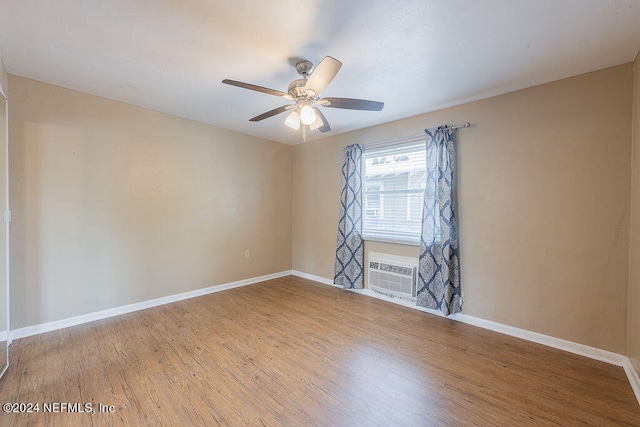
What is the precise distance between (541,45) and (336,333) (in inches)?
122

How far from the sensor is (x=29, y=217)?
2578mm

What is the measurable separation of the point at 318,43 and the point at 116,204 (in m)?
2.96

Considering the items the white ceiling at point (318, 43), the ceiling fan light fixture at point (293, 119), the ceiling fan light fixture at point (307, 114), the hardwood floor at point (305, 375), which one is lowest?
the hardwood floor at point (305, 375)

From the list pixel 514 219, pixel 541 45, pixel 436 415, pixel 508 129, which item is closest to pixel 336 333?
pixel 436 415

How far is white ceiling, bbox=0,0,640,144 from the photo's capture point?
1.64 meters

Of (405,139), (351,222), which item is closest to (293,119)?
(405,139)

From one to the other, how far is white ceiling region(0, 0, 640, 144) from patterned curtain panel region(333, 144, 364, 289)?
1.28 m

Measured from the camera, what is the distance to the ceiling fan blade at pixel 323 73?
1.74m

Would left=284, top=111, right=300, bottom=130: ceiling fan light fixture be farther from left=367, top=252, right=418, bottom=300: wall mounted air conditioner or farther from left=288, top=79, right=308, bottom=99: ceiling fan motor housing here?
left=367, top=252, right=418, bottom=300: wall mounted air conditioner

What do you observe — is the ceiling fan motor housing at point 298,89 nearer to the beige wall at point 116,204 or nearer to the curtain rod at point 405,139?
the curtain rod at point 405,139

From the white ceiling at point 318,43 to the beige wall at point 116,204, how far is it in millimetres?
507

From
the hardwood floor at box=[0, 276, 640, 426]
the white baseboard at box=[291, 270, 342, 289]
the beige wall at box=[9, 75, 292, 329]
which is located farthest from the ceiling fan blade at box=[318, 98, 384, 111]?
the white baseboard at box=[291, 270, 342, 289]

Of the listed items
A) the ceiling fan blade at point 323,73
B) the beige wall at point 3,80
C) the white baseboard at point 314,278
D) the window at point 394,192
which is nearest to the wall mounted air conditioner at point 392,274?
the window at point 394,192

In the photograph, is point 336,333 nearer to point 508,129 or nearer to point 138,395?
point 138,395
